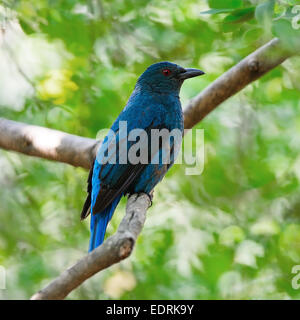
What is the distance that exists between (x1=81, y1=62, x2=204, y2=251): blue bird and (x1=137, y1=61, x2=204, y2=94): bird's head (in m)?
0.07

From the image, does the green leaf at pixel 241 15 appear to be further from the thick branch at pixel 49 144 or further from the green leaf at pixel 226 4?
the thick branch at pixel 49 144

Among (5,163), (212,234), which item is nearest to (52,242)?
(5,163)

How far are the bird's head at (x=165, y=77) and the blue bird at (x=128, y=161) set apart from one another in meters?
0.07

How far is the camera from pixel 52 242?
20.2 ft

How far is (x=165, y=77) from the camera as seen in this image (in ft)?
17.3

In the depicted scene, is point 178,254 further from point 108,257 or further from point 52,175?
point 108,257

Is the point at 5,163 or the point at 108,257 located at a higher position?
the point at 5,163

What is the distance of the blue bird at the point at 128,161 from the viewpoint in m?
4.30

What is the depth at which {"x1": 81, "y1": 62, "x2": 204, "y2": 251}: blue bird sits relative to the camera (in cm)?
430

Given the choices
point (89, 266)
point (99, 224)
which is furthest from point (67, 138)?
point (89, 266)

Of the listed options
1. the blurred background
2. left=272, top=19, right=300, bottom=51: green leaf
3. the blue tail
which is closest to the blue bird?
the blue tail

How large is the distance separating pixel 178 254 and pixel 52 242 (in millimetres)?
1488
